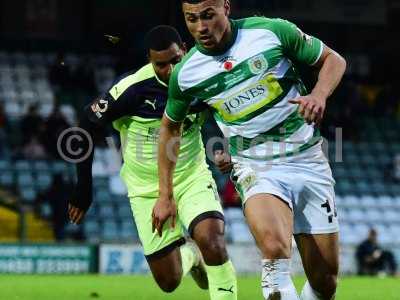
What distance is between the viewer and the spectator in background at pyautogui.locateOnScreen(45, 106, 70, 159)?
801 inches

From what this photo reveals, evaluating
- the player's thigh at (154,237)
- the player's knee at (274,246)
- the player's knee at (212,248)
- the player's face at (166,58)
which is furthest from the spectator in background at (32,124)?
the player's knee at (274,246)

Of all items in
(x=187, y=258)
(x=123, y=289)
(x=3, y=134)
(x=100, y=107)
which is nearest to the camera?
(x=100, y=107)

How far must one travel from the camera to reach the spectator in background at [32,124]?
20.6m

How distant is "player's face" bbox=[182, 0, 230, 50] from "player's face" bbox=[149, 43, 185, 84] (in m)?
1.72

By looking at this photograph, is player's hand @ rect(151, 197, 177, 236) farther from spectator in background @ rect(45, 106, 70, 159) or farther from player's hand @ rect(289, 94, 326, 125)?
spectator in background @ rect(45, 106, 70, 159)

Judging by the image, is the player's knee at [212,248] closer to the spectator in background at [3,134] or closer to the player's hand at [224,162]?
the player's hand at [224,162]

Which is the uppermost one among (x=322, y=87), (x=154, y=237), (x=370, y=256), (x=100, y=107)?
(x=322, y=87)

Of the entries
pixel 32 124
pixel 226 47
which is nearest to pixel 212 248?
pixel 226 47

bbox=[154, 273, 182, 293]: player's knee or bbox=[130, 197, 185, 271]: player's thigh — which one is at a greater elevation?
bbox=[130, 197, 185, 271]: player's thigh

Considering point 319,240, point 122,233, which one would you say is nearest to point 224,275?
point 319,240

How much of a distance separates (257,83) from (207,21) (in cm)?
51

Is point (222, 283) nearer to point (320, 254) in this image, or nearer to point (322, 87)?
point (320, 254)

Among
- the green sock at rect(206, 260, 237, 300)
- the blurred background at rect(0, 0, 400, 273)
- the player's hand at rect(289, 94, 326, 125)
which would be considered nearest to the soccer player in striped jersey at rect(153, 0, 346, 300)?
the player's hand at rect(289, 94, 326, 125)

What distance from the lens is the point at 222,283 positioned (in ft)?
26.0
